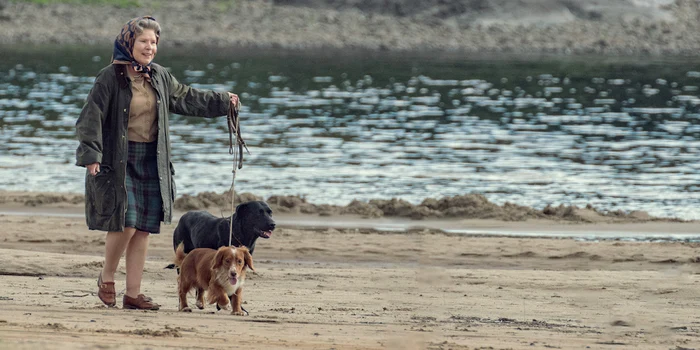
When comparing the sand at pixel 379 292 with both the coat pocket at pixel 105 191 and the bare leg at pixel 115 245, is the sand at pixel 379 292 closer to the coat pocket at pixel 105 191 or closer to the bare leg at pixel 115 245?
the bare leg at pixel 115 245

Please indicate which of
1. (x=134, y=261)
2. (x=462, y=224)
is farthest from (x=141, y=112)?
(x=462, y=224)

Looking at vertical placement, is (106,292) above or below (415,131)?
above

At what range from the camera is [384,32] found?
52.0 m

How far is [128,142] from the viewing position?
6652 mm

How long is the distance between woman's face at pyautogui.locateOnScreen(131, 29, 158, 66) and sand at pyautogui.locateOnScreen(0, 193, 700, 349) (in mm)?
1632

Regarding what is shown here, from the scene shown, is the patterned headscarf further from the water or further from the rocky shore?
the rocky shore

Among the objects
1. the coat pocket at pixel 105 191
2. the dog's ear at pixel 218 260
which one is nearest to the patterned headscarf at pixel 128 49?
the coat pocket at pixel 105 191

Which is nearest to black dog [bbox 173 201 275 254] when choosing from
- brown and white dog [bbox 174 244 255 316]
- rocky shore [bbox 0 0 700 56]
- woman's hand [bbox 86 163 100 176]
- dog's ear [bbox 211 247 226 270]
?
brown and white dog [bbox 174 244 255 316]

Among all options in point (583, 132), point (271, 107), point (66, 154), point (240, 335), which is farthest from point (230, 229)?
point (271, 107)

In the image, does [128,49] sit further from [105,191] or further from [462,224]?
[462,224]

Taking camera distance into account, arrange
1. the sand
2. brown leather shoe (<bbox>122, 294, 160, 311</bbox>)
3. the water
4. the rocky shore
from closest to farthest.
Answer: the sand → brown leather shoe (<bbox>122, 294, 160, 311</bbox>) → the water → the rocky shore

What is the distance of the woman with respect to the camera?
6.55 metres

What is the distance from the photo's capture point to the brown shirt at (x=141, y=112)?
6.67m

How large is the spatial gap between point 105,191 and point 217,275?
37.5 inches
